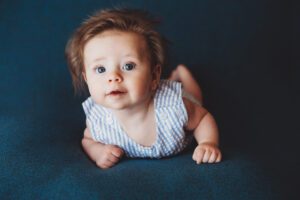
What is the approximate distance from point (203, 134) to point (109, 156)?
221 millimetres

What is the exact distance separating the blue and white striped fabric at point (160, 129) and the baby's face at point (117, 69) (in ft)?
0.35

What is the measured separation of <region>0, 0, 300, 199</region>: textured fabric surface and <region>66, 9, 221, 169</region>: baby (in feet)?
0.17

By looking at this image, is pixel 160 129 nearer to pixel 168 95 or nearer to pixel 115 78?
pixel 168 95

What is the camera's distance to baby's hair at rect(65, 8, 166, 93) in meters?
0.99

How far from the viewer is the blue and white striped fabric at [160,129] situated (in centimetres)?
106

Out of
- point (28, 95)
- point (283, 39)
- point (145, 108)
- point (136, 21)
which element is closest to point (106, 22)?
point (136, 21)

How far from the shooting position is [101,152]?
103 cm

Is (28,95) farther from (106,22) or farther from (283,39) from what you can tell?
(283,39)

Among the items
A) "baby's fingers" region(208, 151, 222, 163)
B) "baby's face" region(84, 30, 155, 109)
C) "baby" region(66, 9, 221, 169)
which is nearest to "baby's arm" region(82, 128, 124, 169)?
"baby" region(66, 9, 221, 169)

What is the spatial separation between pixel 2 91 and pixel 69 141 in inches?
10.9

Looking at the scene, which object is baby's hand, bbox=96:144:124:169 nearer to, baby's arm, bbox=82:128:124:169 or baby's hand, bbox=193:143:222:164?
baby's arm, bbox=82:128:124:169

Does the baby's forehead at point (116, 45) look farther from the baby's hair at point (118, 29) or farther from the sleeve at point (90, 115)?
the sleeve at point (90, 115)

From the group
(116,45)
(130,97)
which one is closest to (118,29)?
(116,45)

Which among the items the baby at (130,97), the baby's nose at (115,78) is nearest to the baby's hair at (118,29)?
the baby at (130,97)
